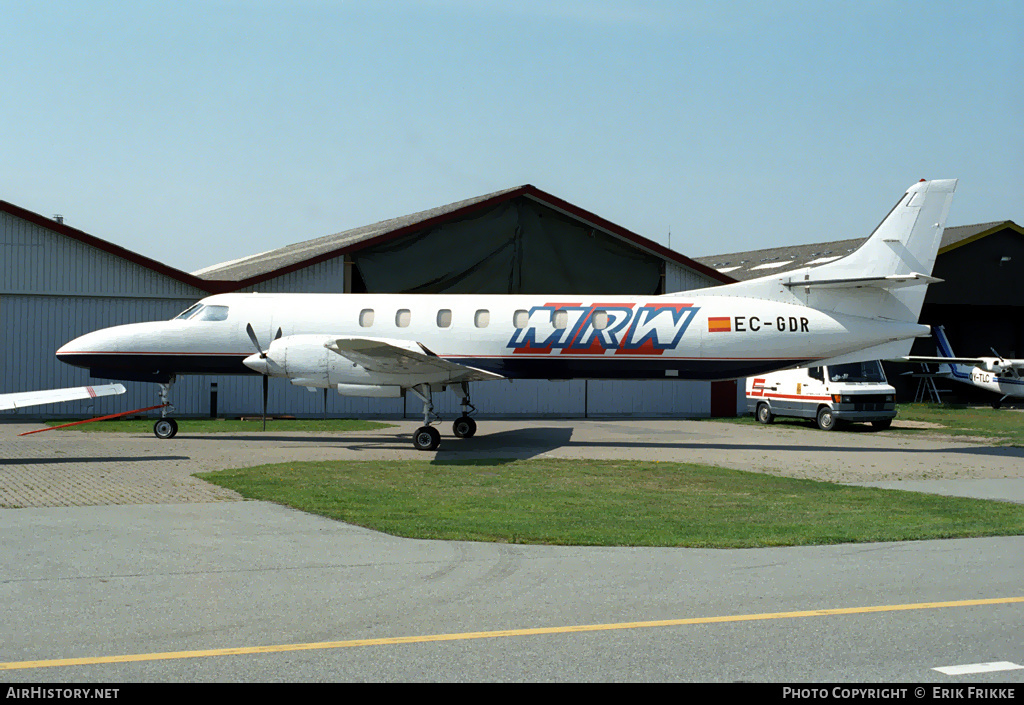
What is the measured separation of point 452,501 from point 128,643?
22.4 feet

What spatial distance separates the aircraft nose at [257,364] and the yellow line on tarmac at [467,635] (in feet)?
52.6

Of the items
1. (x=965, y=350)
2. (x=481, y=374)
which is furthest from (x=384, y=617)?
(x=965, y=350)

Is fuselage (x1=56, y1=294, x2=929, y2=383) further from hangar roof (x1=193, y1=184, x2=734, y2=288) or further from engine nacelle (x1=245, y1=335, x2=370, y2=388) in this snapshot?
hangar roof (x1=193, y1=184, x2=734, y2=288)

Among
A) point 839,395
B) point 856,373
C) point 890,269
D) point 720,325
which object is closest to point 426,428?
point 720,325

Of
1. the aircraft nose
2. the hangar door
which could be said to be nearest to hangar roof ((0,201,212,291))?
the hangar door

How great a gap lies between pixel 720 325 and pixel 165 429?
13345 mm

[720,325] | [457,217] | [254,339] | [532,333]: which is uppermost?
[457,217]

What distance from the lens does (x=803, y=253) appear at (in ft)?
173

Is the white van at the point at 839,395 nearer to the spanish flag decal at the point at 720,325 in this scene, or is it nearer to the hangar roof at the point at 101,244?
the spanish flag decal at the point at 720,325

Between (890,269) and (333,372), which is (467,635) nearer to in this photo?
(333,372)

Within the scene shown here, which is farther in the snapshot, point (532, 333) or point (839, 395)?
point (839, 395)

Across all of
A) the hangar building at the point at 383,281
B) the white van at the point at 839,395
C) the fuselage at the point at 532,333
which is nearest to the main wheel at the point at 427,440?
the fuselage at the point at 532,333

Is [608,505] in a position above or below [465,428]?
below

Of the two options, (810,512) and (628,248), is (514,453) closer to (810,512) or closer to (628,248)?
(810,512)
